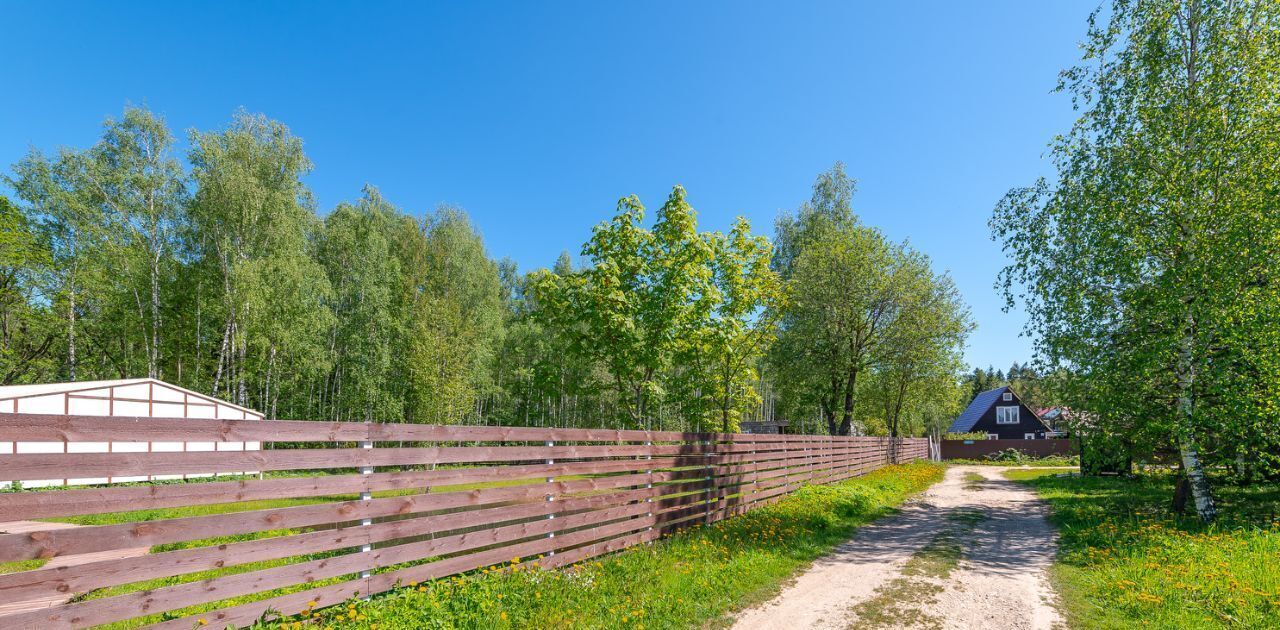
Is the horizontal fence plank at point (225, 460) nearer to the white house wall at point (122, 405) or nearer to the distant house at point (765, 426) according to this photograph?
the white house wall at point (122, 405)

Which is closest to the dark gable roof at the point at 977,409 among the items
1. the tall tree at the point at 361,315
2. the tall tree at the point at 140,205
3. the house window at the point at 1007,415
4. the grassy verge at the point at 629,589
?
the house window at the point at 1007,415

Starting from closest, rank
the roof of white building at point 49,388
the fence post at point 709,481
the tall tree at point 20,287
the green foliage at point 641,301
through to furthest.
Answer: the fence post at point 709,481 < the green foliage at point 641,301 < the roof of white building at point 49,388 < the tall tree at point 20,287

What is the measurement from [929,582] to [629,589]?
3.63 meters

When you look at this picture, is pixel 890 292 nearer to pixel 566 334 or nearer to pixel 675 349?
pixel 675 349

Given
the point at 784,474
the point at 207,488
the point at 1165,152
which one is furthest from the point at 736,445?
the point at 1165,152

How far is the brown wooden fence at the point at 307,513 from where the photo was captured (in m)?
3.12

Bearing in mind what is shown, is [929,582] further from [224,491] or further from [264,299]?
[264,299]

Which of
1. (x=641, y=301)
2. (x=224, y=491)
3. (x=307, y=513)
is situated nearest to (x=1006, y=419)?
(x=641, y=301)

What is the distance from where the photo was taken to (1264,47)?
32.7ft

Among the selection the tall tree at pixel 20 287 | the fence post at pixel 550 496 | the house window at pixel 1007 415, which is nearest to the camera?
the fence post at pixel 550 496

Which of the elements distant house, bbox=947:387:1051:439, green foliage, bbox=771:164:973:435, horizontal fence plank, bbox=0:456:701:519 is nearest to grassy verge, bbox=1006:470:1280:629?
horizontal fence plank, bbox=0:456:701:519

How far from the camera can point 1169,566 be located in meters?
6.72

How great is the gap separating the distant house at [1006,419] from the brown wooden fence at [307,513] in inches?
2055

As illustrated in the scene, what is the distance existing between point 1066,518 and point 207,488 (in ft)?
45.8
